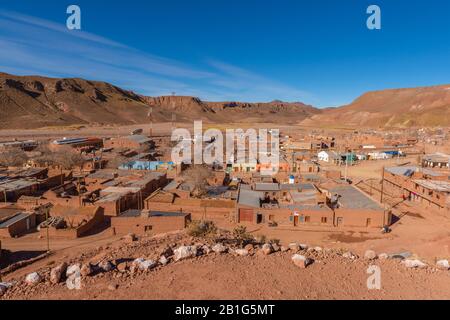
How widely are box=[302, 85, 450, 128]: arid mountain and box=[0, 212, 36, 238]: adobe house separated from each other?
139912 mm

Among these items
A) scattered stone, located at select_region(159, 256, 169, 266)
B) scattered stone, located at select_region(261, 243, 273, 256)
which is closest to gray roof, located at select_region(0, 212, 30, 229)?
scattered stone, located at select_region(159, 256, 169, 266)

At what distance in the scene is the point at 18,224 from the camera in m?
19.5

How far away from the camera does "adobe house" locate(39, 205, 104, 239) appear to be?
1892 cm

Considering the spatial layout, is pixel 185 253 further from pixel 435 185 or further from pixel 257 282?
pixel 435 185

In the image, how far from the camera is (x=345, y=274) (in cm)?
829

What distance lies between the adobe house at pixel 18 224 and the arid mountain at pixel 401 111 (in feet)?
459

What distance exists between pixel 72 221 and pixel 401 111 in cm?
17222

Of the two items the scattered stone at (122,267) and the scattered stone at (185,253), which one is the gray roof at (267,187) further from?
the scattered stone at (122,267)

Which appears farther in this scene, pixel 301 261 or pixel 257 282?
pixel 301 261

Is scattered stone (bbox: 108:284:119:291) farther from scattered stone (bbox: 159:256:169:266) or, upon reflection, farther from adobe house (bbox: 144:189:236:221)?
adobe house (bbox: 144:189:236:221)

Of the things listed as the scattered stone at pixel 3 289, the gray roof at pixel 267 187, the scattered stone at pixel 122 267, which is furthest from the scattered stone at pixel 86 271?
the gray roof at pixel 267 187

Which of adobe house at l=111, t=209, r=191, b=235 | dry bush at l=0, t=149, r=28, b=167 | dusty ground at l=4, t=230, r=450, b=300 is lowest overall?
adobe house at l=111, t=209, r=191, b=235

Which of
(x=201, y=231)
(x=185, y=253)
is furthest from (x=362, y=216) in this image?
(x=185, y=253)
